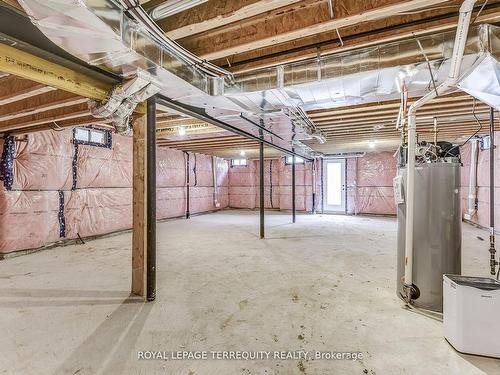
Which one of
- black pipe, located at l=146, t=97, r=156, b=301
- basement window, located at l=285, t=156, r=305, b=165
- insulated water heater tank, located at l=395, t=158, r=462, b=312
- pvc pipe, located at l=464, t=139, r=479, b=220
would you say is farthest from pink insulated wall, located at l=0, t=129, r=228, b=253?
pvc pipe, located at l=464, t=139, r=479, b=220

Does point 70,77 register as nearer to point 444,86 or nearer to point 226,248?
point 444,86

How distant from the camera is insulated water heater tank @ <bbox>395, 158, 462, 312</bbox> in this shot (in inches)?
85.6

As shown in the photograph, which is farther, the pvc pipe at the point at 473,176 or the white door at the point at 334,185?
the white door at the point at 334,185

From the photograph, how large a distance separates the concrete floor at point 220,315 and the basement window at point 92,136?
6.99 ft

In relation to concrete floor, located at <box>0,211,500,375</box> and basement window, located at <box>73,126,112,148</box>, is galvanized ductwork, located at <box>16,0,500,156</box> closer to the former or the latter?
concrete floor, located at <box>0,211,500,375</box>

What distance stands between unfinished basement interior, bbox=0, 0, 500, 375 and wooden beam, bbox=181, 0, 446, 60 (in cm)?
1

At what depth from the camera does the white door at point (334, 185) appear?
9.12m

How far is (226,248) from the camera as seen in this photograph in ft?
14.3

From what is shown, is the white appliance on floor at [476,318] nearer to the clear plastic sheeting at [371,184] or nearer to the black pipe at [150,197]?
the black pipe at [150,197]

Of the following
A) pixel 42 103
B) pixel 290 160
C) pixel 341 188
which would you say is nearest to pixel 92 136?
pixel 42 103

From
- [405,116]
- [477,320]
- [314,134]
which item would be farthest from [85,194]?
[477,320]

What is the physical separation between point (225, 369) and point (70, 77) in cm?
221

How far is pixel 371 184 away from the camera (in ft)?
27.9

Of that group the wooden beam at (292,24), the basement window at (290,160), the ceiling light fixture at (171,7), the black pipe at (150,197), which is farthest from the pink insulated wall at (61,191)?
the basement window at (290,160)
